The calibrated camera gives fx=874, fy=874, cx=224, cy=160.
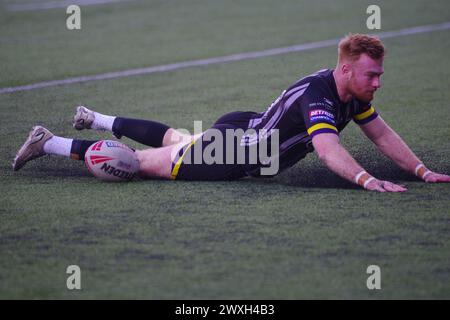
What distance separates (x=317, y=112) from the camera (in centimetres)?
505

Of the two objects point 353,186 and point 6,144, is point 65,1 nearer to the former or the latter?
point 6,144

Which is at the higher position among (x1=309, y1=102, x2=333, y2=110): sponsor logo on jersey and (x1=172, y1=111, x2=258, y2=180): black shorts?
(x1=309, y1=102, x2=333, y2=110): sponsor logo on jersey

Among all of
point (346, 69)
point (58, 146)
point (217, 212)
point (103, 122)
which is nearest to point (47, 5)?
point (103, 122)

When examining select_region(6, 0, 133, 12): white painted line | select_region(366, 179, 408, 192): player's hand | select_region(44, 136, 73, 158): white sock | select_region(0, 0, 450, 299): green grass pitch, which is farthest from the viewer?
select_region(6, 0, 133, 12): white painted line

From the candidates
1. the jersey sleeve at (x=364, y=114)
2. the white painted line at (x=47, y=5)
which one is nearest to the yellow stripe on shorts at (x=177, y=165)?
the jersey sleeve at (x=364, y=114)

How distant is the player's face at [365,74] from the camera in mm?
5086

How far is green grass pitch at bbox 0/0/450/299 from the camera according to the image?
3840 millimetres

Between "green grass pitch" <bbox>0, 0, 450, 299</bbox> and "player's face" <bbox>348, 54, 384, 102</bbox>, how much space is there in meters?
0.62

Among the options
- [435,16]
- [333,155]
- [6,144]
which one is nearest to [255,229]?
[333,155]

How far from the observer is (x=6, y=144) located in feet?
21.4

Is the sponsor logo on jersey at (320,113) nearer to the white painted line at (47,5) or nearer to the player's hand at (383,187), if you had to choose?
the player's hand at (383,187)

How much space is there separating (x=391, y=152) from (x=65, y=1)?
10.2m

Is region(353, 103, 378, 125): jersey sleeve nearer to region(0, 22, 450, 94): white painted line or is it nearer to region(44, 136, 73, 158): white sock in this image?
region(44, 136, 73, 158): white sock

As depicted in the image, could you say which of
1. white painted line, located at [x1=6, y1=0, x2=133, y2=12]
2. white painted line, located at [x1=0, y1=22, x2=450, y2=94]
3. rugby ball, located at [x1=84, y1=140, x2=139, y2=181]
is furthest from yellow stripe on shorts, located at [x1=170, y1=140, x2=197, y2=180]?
white painted line, located at [x1=6, y1=0, x2=133, y2=12]
